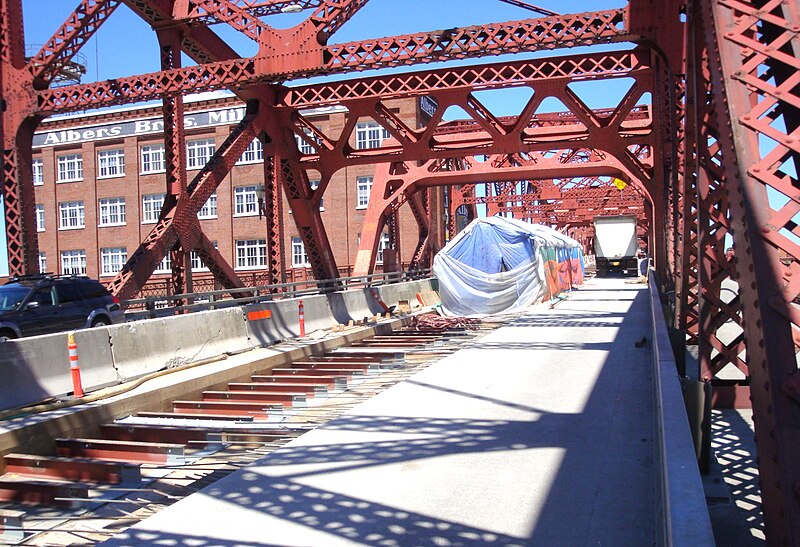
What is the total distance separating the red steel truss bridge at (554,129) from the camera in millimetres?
3414

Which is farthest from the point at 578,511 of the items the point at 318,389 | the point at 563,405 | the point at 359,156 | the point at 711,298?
the point at 359,156

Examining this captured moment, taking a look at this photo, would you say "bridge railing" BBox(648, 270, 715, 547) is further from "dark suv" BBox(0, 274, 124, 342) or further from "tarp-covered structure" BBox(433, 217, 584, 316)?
"tarp-covered structure" BBox(433, 217, 584, 316)

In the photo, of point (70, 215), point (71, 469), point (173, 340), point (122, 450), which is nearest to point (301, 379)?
point (173, 340)

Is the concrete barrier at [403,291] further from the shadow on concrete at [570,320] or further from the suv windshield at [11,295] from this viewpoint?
the suv windshield at [11,295]

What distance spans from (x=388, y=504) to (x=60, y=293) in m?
12.1

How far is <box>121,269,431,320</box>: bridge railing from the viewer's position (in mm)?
15172

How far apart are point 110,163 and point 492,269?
36.8 metres

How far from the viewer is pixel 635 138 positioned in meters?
19.5

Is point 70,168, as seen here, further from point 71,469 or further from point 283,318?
point 71,469

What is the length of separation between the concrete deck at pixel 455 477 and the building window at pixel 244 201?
41268 millimetres

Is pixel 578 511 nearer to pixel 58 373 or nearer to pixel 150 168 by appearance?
pixel 58 373

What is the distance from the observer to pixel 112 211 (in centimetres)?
5422

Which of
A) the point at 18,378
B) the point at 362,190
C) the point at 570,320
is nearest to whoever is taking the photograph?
the point at 18,378

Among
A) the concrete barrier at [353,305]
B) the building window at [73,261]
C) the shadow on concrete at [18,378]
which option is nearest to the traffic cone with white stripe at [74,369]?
the shadow on concrete at [18,378]
